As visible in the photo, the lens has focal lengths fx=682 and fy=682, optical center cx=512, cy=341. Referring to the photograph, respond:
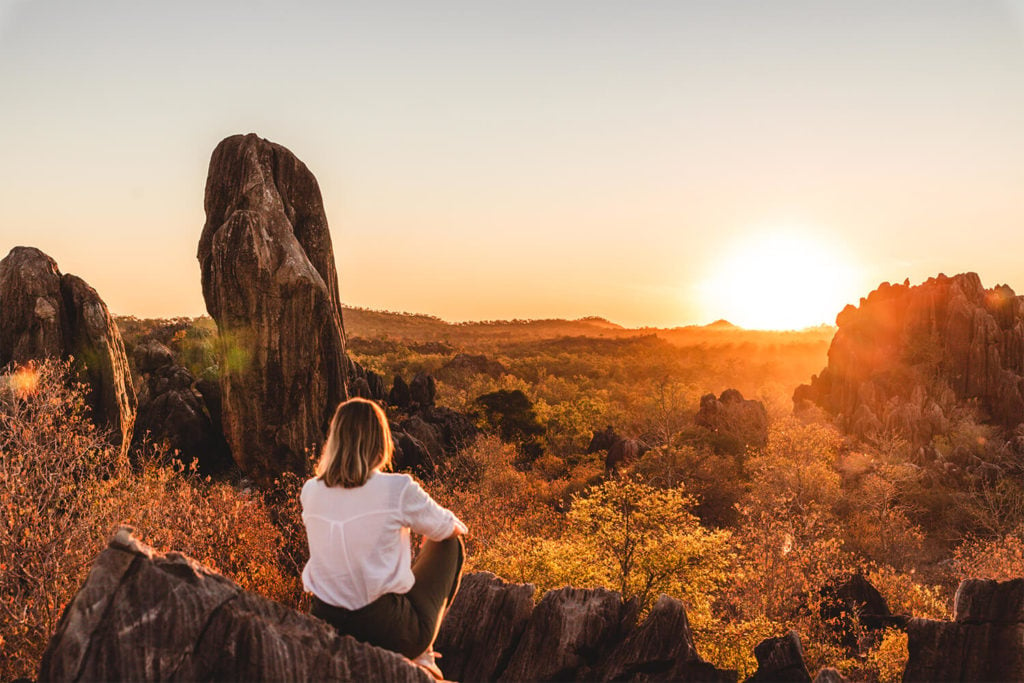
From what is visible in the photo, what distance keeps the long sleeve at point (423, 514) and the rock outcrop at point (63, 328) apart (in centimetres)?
1741

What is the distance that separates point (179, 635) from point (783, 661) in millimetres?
5808

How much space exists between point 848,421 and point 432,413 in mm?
30458

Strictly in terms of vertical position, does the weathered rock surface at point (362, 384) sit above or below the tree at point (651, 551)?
above

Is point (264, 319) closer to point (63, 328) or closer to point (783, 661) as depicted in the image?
point (63, 328)

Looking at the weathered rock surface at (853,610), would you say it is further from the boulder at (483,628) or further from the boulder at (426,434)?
the boulder at (426,434)

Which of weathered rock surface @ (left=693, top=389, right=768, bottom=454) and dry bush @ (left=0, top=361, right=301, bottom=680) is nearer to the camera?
dry bush @ (left=0, top=361, right=301, bottom=680)

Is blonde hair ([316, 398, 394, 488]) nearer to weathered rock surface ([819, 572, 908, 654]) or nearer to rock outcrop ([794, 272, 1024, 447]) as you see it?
weathered rock surface ([819, 572, 908, 654])

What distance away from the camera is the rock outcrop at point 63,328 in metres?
18.5

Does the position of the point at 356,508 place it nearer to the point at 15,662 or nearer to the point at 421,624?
the point at 421,624

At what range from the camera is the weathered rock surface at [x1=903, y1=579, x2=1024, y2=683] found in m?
7.18

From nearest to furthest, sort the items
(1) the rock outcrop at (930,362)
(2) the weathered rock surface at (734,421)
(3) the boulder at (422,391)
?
(3) the boulder at (422,391), (2) the weathered rock surface at (734,421), (1) the rock outcrop at (930,362)

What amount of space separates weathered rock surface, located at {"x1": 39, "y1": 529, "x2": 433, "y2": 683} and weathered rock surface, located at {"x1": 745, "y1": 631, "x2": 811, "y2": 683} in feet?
14.7

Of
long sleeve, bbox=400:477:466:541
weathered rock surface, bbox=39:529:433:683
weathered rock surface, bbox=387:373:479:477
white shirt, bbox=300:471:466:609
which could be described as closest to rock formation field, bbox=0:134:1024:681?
weathered rock surface, bbox=39:529:433:683

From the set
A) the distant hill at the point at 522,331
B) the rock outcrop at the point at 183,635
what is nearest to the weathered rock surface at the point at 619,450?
the rock outcrop at the point at 183,635
